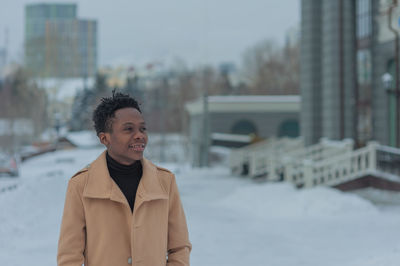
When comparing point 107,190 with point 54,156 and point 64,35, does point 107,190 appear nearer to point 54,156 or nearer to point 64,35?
point 54,156

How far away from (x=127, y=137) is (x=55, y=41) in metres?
73.8

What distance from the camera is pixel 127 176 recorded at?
3355 millimetres

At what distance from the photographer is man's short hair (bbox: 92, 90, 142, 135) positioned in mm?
3389

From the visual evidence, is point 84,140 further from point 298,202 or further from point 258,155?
point 298,202

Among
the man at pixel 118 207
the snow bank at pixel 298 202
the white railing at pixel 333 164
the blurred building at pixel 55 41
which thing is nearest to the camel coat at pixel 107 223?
the man at pixel 118 207

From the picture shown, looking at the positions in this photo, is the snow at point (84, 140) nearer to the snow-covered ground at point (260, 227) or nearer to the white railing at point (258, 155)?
the white railing at point (258, 155)

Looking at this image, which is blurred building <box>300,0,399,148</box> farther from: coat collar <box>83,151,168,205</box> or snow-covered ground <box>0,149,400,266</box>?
coat collar <box>83,151,168,205</box>

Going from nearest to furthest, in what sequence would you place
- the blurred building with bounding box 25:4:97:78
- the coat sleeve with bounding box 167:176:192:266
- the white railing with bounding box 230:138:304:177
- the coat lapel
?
the coat lapel
the coat sleeve with bounding box 167:176:192:266
the white railing with bounding box 230:138:304:177
the blurred building with bounding box 25:4:97:78


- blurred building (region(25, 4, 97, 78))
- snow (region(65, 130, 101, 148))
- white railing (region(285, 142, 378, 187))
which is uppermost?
blurred building (region(25, 4, 97, 78))

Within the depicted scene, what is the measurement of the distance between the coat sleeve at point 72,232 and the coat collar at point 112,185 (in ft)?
0.31

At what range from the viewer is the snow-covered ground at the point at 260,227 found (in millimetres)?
9930

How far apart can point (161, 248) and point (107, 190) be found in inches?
18.6

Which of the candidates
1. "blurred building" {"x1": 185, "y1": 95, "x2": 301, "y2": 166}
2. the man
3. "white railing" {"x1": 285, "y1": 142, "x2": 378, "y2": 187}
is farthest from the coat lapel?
"blurred building" {"x1": 185, "y1": 95, "x2": 301, "y2": 166}

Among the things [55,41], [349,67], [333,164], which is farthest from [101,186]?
[55,41]
